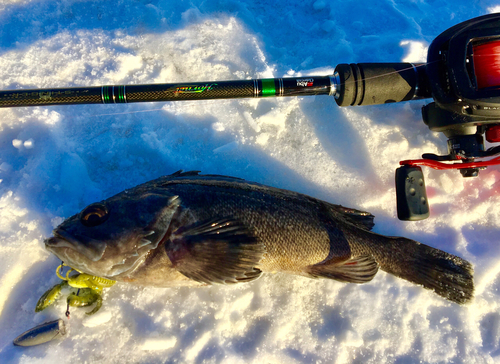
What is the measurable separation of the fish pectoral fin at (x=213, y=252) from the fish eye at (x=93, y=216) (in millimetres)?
507

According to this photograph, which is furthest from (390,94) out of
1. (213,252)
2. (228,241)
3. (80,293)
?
(80,293)

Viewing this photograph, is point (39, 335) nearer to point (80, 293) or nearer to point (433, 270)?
point (80, 293)

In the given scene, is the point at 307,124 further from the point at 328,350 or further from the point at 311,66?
the point at 328,350

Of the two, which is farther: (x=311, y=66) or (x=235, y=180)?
(x=311, y=66)

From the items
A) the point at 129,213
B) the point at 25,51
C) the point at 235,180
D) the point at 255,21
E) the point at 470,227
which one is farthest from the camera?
the point at 255,21

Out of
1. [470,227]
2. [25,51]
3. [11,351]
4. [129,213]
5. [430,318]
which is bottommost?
[11,351]

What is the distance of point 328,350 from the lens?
2.85 meters

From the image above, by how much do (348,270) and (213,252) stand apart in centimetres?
112

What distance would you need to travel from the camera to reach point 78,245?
210 cm

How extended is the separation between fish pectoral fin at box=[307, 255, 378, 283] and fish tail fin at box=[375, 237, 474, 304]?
199 millimetres

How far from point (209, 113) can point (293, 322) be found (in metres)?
2.27

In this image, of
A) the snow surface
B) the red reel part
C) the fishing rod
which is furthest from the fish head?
the red reel part

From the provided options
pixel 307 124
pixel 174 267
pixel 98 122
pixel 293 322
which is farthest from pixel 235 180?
pixel 98 122

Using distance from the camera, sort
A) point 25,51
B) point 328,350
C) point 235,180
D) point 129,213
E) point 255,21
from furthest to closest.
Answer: point 255,21 → point 25,51 → point 328,350 → point 235,180 → point 129,213
